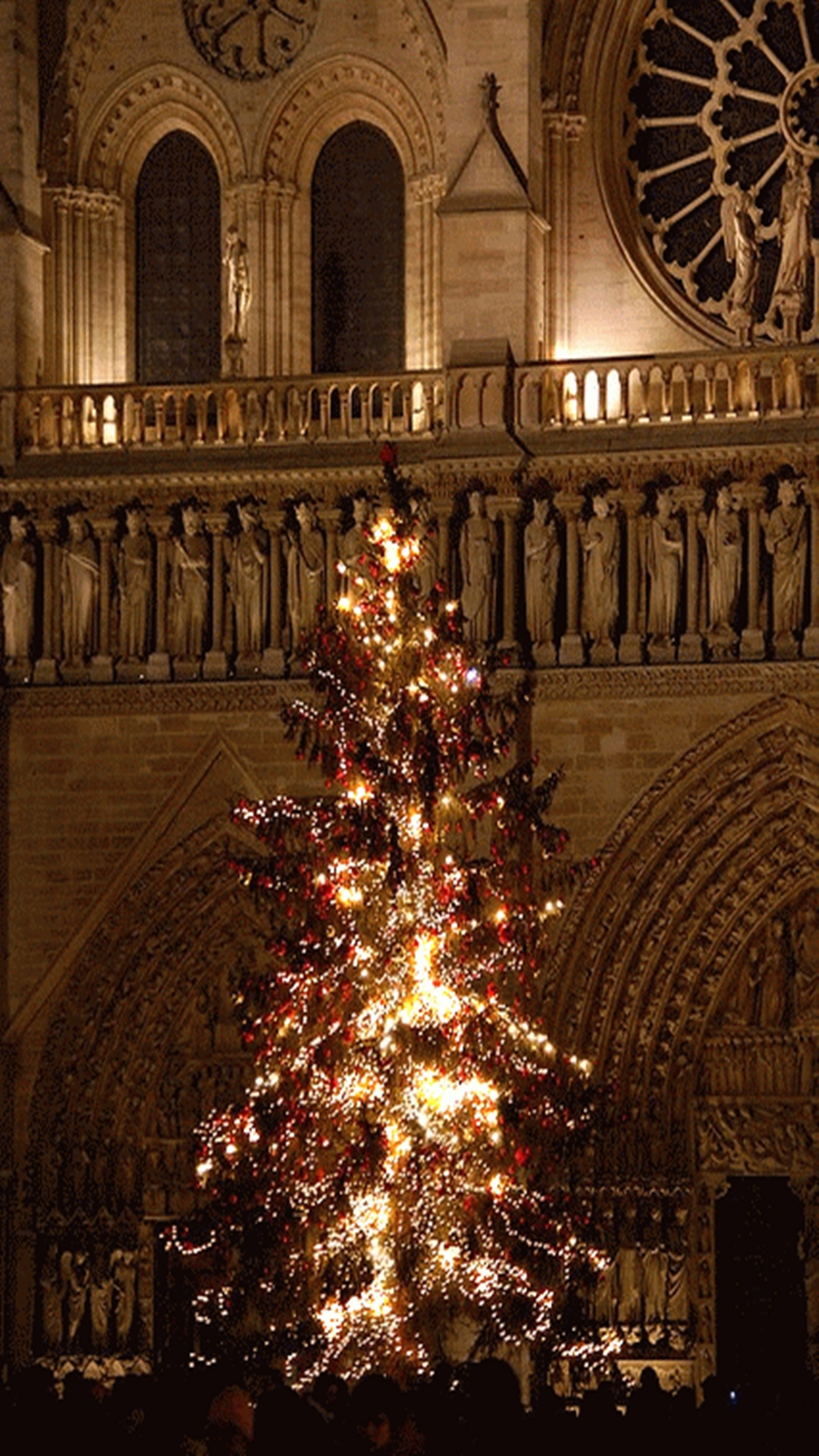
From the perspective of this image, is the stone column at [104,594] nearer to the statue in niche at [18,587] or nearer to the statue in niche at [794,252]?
the statue in niche at [18,587]

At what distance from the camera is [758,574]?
21.8 m

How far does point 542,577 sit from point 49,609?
3295 millimetres

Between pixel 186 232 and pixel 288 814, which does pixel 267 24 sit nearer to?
pixel 186 232

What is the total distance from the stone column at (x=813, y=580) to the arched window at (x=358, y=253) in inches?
129

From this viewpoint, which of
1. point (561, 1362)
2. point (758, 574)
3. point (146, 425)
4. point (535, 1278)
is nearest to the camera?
point (535, 1278)

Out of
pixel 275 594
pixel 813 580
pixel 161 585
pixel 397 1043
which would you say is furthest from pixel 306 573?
pixel 397 1043

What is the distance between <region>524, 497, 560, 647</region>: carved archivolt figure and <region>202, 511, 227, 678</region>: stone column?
6.69ft

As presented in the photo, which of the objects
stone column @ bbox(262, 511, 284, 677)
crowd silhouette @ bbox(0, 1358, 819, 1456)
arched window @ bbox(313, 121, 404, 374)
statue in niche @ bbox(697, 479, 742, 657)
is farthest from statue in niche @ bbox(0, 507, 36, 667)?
crowd silhouette @ bbox(0, 1358, 819, 1456)

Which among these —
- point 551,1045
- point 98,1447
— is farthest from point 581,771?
point 98,1447

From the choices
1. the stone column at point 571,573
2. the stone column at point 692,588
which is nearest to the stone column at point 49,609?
the stone column at point 571,573

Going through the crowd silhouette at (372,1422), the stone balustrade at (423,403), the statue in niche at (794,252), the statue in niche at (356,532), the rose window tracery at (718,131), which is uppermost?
the rose window tracery at (718,131)

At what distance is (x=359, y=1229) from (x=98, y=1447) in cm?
881

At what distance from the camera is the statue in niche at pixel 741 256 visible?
22297mm

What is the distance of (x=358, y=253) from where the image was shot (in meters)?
23.8
